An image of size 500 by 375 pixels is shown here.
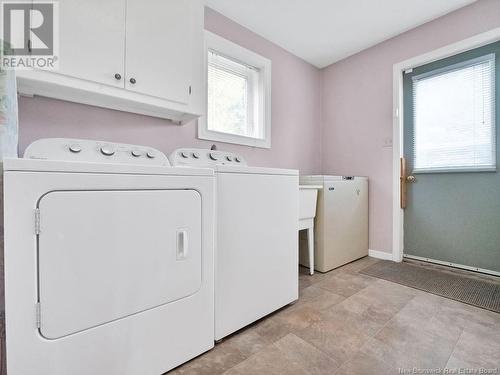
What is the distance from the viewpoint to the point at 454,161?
2145mm

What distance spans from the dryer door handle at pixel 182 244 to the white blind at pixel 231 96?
132 cm

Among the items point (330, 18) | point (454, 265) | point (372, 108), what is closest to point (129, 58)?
point (330, 18)

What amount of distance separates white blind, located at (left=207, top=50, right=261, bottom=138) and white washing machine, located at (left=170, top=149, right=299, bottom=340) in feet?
2.46

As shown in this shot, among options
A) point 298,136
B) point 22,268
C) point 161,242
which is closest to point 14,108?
point 22,268

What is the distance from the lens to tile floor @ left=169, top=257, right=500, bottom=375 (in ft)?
3.29

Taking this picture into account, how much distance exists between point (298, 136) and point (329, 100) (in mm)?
698

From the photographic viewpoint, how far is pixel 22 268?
26.8 inches

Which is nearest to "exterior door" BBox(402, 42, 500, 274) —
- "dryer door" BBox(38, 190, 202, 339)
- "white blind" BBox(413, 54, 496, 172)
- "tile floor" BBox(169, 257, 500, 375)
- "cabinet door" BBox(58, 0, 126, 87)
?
"white blind" BBox(413, 54, 496, 172)

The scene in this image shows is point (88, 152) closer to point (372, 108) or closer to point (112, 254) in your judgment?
point (112, 254)

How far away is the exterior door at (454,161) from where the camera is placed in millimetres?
1963

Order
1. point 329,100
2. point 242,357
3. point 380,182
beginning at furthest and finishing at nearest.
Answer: point 329,100 < point 380,182 < point 242,357

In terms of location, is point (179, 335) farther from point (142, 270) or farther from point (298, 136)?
point (298, 136)

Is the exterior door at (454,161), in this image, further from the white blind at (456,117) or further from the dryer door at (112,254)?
the dryer door at (112,254)

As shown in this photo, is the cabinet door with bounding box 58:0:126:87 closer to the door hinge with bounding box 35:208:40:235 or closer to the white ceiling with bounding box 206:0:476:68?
the door hinge with bounding box 35:208:40:235
